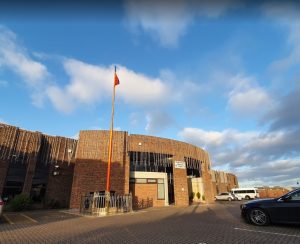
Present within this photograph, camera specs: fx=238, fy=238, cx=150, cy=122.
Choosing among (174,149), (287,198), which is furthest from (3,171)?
(287,198)

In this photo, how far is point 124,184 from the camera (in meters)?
21.8

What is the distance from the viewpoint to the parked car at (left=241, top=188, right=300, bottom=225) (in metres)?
8.04

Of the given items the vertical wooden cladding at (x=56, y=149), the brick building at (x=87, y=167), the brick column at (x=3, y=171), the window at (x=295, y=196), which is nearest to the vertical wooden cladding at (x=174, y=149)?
the brick building at (x=87, y=167)

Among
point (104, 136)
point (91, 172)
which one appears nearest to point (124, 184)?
point (91, 172)

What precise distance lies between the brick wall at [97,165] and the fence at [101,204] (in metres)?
4.36

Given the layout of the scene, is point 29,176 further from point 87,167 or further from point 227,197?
point 227,197

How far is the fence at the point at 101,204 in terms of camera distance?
15.2m

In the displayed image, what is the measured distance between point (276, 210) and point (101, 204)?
34.7ft

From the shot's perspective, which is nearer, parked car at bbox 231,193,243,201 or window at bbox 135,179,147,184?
window at bbox 135,179,147,184

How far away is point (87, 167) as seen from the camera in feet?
69.8

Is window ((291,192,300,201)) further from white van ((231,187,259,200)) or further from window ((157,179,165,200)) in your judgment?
white van ((231,187,259,200))

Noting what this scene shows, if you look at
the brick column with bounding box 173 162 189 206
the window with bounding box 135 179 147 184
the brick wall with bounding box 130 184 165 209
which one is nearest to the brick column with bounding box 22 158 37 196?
the brick wall with bounding box 130 184 165 209

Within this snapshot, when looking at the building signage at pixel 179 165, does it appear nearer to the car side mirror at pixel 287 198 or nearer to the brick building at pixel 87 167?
the brick building at pixel 87 167

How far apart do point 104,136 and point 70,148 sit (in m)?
4.46
